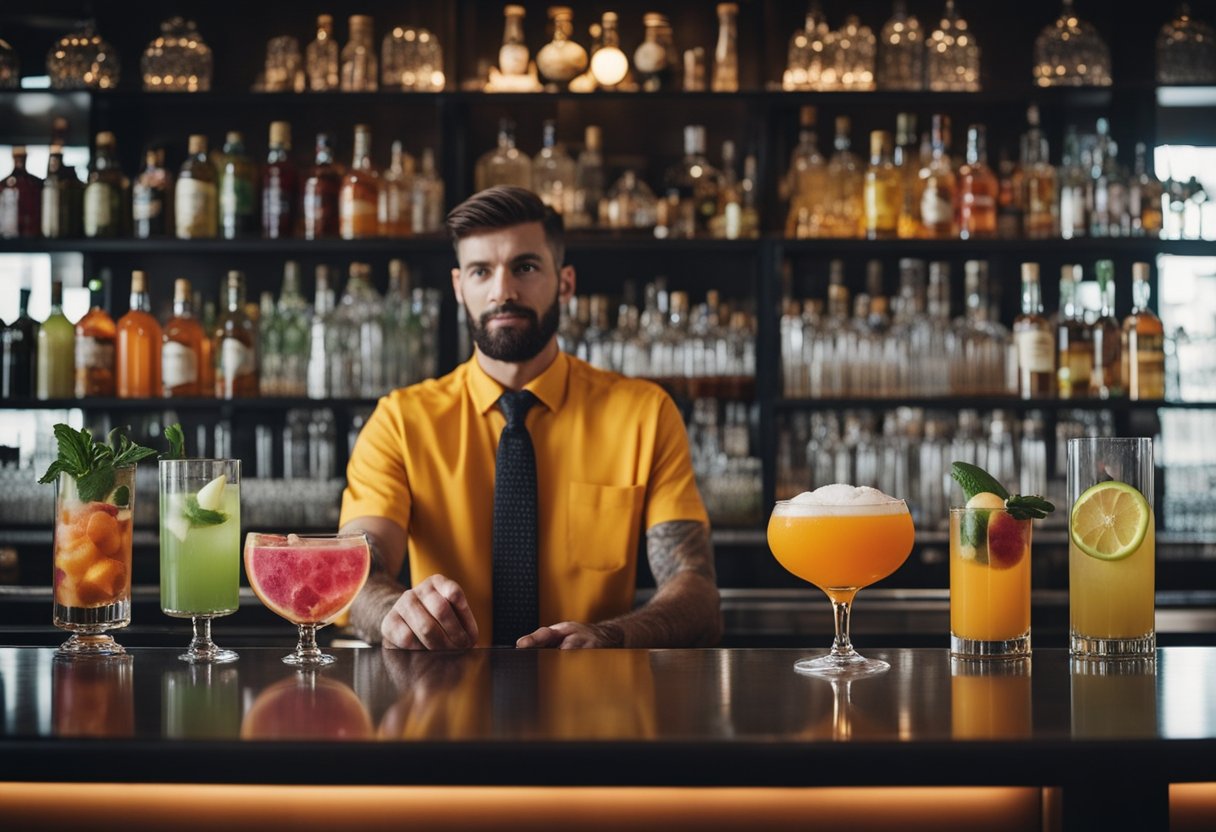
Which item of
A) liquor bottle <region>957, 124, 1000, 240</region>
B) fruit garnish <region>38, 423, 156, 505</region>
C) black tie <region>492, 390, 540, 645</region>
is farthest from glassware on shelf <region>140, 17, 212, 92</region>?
fruit garnish <region>38, 423, 156, 505</region>

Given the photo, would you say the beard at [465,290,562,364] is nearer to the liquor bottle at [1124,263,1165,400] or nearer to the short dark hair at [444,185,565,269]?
the short dark hair at [444,185,565,269]

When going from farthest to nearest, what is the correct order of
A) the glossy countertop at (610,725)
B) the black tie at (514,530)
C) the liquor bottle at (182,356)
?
1. the liquor bottle at (182,356)
2. the black tie at (514,530)
3. the glossy countertop at (610,725)

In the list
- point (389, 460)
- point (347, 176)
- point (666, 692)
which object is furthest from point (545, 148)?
point (666, 692)

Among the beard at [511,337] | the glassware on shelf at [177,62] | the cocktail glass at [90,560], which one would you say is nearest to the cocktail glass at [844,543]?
the cocktail glass at [90,560]

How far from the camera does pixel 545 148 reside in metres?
3.46

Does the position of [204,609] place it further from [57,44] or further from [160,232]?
[57,44]

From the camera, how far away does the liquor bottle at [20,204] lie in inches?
134

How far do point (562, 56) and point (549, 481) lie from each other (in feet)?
5.47

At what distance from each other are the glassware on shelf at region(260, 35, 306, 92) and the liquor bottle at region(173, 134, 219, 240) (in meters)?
0.26

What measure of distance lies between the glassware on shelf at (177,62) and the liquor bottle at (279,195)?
278 mm

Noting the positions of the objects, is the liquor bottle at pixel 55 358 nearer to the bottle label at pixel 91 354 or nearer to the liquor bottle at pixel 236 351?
the bottle label at pixel 91 354

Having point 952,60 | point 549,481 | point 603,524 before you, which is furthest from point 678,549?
point 952,60

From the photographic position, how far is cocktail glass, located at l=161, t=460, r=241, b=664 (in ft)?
4.42

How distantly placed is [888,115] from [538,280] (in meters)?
1.82
